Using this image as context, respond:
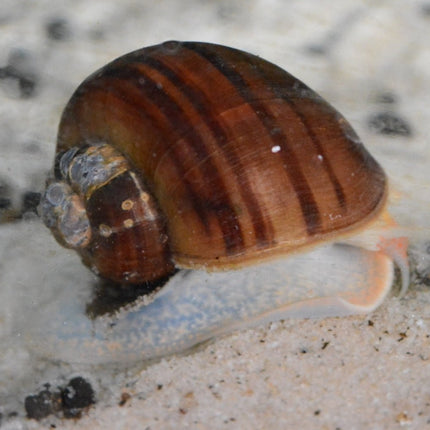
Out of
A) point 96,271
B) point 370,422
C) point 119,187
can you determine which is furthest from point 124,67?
point 370,422

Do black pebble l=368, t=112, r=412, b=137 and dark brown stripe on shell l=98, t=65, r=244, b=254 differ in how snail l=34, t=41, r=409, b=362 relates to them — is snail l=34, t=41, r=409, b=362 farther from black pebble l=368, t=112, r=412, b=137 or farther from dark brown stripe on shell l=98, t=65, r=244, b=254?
black pebble l=368, t=112, r=412, b=137

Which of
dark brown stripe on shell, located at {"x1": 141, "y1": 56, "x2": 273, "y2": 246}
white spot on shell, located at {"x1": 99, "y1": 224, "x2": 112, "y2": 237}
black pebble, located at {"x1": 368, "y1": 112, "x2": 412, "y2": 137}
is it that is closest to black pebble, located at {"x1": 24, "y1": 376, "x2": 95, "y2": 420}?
white spot on shell, located at {"x1": 99, "y1": 224, "x2": 112, "y2": 237}

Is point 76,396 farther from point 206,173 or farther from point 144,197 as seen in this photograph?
point 206,173

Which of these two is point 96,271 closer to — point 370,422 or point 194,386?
point 194,386

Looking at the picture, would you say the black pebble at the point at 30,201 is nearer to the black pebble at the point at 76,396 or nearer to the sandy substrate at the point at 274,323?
the sandy substrate at the point at 274,323

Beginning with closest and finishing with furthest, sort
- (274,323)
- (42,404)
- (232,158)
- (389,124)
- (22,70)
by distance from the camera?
1. (232,158)
2. (42,404)
3. (274,323)
4. (389,124)
5. (22,70)

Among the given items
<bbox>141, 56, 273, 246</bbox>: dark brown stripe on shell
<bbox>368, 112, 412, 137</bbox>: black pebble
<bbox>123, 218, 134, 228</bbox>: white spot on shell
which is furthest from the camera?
<bbox>368, 112, 412, 137</bbox>: black pebble

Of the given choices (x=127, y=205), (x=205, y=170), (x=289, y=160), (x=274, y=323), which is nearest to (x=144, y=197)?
(x=127, y=205)

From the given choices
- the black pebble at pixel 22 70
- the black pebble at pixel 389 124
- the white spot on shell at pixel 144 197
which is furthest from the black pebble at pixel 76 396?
the black pebble at pixel 389 124
